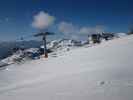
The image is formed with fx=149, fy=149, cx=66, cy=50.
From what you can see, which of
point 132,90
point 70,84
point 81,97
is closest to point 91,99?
point 81,97

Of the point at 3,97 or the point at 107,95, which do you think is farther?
the point at 3,97

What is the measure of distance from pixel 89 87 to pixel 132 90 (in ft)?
3.73

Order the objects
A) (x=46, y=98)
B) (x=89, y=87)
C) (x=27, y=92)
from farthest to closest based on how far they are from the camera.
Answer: (x=27, y=92) < (x=89, y=87) < (x=46, y=98)

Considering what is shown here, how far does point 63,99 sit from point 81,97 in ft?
1.48

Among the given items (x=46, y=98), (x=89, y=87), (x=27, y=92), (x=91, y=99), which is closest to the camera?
(x=91, y=99)

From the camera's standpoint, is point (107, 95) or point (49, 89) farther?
point (49, 89)

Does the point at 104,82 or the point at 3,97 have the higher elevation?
the point at 104,82

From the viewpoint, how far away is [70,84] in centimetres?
475

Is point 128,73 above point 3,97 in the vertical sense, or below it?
above

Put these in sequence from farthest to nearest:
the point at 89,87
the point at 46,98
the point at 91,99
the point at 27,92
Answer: the point at 27,92 → the point at 89,87 → the point at 46,98 → the point at 91,99

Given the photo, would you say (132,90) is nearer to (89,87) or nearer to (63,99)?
(89,87)

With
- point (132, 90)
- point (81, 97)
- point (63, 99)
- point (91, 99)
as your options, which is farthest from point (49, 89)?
point (132, 90)

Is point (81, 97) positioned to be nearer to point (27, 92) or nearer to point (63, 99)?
point (63, 99)

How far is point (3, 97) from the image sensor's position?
14.5 ft
